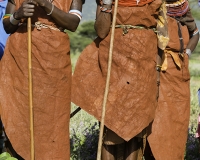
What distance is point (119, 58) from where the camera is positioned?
5.81 metres

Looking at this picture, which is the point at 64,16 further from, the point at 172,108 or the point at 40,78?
the point at 172,108

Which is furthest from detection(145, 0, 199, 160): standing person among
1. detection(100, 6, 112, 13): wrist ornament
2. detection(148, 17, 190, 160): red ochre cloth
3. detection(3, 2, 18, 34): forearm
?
detection(3, 2, 18, 34): forearm

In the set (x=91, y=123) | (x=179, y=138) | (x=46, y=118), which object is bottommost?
(x=91, y=123)

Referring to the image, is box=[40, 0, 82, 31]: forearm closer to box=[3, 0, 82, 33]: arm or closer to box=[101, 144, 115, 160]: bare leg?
box=[3, 0, 82, 33]: arm

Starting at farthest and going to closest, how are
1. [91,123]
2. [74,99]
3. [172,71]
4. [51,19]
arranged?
[91,123], [172,71], [74,99], [51,19]

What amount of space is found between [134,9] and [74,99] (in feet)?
3.21

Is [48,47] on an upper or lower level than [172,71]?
upper

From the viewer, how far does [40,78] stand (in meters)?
5.62

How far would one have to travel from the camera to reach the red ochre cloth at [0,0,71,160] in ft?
18.4

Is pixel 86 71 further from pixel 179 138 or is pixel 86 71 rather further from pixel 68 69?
pixel 179 138

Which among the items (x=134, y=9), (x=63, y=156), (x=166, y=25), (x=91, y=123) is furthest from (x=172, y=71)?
(x=91, y=123)

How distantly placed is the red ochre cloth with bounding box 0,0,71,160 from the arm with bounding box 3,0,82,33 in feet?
0.23

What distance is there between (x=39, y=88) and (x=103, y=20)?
2.62 feet

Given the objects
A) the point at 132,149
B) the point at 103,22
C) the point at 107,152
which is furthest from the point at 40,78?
the point at 132,149
